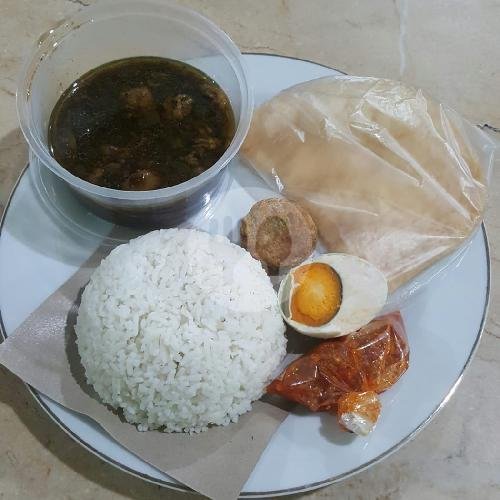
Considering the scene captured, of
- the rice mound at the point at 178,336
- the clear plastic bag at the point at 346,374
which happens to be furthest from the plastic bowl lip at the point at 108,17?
the clear plastic bag at the point at 346,374

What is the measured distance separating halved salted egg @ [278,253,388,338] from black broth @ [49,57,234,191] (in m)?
0.48

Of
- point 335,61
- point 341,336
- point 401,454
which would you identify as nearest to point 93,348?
point 341,336

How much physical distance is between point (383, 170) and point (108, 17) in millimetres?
1076

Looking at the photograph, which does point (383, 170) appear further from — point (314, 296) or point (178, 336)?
point (178, 336)

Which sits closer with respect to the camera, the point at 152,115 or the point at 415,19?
the point at 152,115

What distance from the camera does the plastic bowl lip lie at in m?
1.86

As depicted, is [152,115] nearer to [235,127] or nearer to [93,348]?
[235,127]

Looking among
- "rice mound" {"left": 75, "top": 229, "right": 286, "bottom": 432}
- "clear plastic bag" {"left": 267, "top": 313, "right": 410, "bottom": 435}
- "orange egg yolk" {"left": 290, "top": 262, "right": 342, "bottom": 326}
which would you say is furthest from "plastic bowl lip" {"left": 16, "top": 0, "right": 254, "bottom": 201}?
"clear plastic bag" {"left": 267, "top": 313, "right": 410, "bottom": 435}

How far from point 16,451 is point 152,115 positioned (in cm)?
118

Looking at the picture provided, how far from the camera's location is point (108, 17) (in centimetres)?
215

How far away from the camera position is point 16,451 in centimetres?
203

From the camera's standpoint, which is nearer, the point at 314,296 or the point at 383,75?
the point at 314,296

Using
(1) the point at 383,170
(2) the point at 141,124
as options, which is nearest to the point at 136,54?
(2) the point at 141,124

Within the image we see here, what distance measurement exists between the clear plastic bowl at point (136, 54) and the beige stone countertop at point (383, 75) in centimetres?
48
